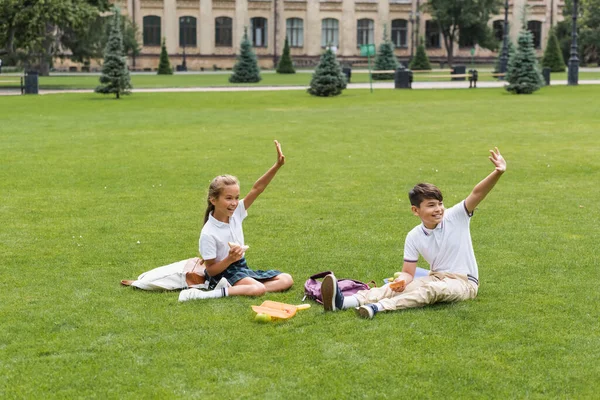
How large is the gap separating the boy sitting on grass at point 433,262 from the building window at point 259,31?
70.5 m

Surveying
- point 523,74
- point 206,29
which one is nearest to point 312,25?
point 206,29

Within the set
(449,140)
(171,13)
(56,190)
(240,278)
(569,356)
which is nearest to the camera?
(569,356)

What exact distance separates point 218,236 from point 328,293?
109cm

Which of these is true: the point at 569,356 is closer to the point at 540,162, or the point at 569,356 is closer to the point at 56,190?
the point at 56,190

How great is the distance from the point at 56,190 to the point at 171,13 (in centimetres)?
6250

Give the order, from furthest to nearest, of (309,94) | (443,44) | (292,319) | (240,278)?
(443,44) → (309,94) → (240,278) → (292,319)

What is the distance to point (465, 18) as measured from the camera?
7012 cm

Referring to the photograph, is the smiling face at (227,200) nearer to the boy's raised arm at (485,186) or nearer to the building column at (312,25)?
the boy's raised arm at (485,186)

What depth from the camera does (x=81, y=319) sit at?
6.66 meters

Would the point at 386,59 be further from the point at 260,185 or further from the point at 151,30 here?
the point at 260,185

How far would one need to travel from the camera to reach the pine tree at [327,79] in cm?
3500

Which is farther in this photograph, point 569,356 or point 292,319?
point 292,319

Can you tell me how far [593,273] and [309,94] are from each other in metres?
28.5

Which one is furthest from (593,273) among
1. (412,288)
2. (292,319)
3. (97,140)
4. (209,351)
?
(97,140)
